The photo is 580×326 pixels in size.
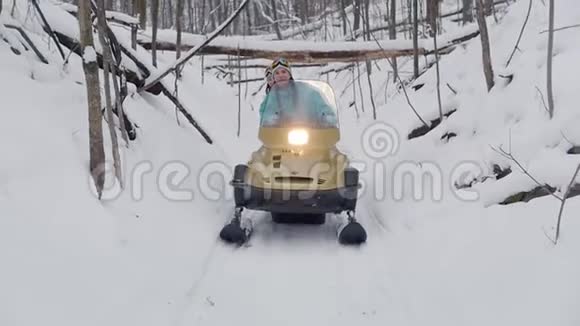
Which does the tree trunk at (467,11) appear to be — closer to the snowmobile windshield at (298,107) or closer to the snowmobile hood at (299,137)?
the snowmobile windshield at (298,107)

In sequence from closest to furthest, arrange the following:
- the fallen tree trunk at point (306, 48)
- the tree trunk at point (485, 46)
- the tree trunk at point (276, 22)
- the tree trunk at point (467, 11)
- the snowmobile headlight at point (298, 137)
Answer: the snowmobile headlight at point (298, 137) < the tree trunk at point (485, 46) < the fallen tree trunk at point (306, 48) < the tree trunk at point (467, 11) < the tree trunk at point (276, 22)

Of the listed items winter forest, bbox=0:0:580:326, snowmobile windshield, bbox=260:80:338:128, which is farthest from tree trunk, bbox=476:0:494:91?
snowmobile windshield, bbox=260:80:338:128

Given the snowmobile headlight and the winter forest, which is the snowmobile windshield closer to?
the winter forest

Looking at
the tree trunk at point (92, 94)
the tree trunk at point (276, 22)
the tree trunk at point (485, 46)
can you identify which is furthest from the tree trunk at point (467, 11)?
the tree trunk at point (92, 94)

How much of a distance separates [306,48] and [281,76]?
3681 mm

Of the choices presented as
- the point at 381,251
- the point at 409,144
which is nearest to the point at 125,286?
the point at 381,251

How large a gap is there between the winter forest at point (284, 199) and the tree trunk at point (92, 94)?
0.05ft

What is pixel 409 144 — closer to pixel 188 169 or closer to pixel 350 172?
pixel 350 172

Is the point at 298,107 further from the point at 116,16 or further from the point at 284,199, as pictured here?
the point at 116,16

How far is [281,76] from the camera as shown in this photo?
574 cm

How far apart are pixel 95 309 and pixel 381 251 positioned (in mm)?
2421

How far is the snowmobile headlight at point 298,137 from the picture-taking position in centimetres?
527

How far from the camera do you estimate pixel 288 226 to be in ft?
17.8

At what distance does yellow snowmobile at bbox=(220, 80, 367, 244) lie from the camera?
486 cm
